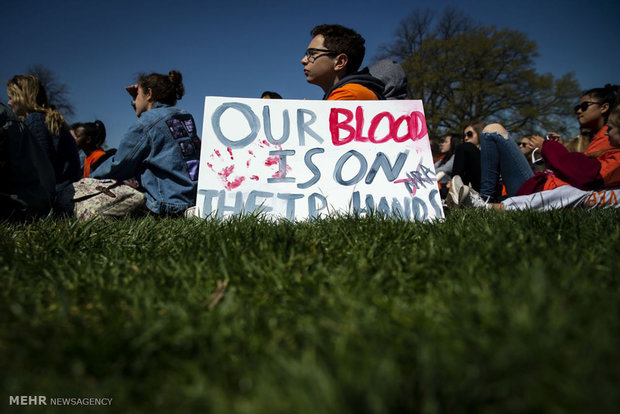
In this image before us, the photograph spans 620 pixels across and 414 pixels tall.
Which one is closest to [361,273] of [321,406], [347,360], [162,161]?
[347,360]

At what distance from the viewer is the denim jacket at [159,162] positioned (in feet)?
12.3

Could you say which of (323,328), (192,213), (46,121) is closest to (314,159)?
(192,213)

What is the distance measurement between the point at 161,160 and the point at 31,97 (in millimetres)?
1776

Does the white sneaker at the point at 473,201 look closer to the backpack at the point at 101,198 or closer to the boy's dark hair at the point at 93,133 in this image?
the backpack at the point at 101,198

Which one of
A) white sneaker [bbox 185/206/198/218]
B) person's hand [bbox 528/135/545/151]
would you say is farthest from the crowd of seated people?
white sneaker [bbox 185/206/198/218]

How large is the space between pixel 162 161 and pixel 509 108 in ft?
82.8

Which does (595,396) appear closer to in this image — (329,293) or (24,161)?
(329,293)

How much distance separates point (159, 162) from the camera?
12.5 feet

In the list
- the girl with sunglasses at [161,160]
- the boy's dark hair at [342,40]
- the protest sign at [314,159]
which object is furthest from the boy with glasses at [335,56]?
the girl with sunglasses at [161,160]

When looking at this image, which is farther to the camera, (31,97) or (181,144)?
(31,97)

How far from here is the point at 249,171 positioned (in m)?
2.89

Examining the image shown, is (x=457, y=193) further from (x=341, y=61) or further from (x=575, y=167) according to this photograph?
(x=341, y=61)

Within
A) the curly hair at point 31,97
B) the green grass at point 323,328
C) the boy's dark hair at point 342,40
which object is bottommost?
the green grass at point 323,328

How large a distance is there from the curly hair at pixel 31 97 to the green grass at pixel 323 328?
3.06 m
